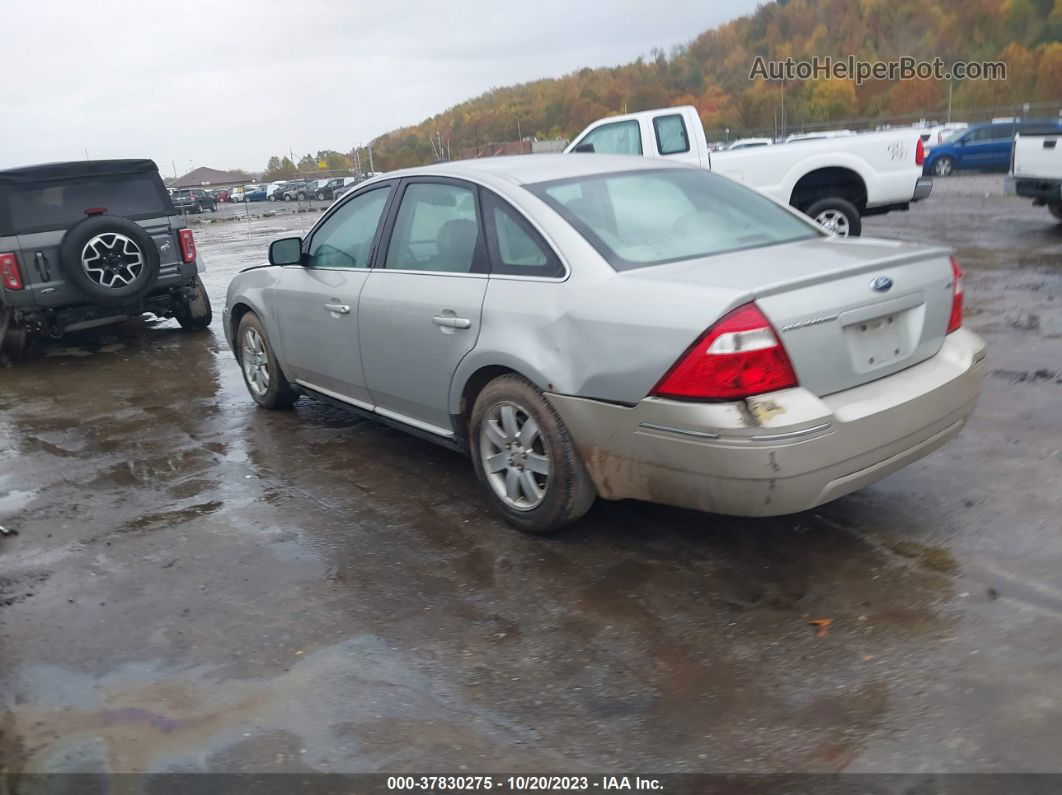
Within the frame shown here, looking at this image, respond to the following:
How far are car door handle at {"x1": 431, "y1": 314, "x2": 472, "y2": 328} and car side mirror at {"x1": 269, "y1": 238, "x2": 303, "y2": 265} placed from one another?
5.61 feet

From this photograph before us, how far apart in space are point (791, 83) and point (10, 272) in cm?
10011

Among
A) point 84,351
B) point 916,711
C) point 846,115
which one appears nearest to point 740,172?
point 84,351

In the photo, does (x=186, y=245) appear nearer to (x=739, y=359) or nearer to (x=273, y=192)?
(x=739, y=359)

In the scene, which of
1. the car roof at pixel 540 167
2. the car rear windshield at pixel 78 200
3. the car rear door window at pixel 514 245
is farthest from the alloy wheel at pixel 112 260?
the car rear door window at pixel 514 245

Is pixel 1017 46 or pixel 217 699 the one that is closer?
pixel 217 699

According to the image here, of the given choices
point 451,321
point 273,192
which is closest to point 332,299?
point 451,321

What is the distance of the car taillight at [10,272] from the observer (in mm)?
8523

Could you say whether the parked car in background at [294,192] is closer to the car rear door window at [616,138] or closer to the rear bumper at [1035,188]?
the car rear door window at [616,138]

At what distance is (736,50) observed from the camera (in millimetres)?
112250

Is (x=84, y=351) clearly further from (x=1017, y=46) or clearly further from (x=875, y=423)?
(x=1017, y=46)

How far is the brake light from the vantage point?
9641mm

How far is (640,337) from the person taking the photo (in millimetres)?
3455

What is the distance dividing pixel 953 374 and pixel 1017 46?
308ft

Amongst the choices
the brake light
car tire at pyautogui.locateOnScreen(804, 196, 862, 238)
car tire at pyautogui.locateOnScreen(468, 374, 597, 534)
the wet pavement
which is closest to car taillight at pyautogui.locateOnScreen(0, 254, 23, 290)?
the brake light
